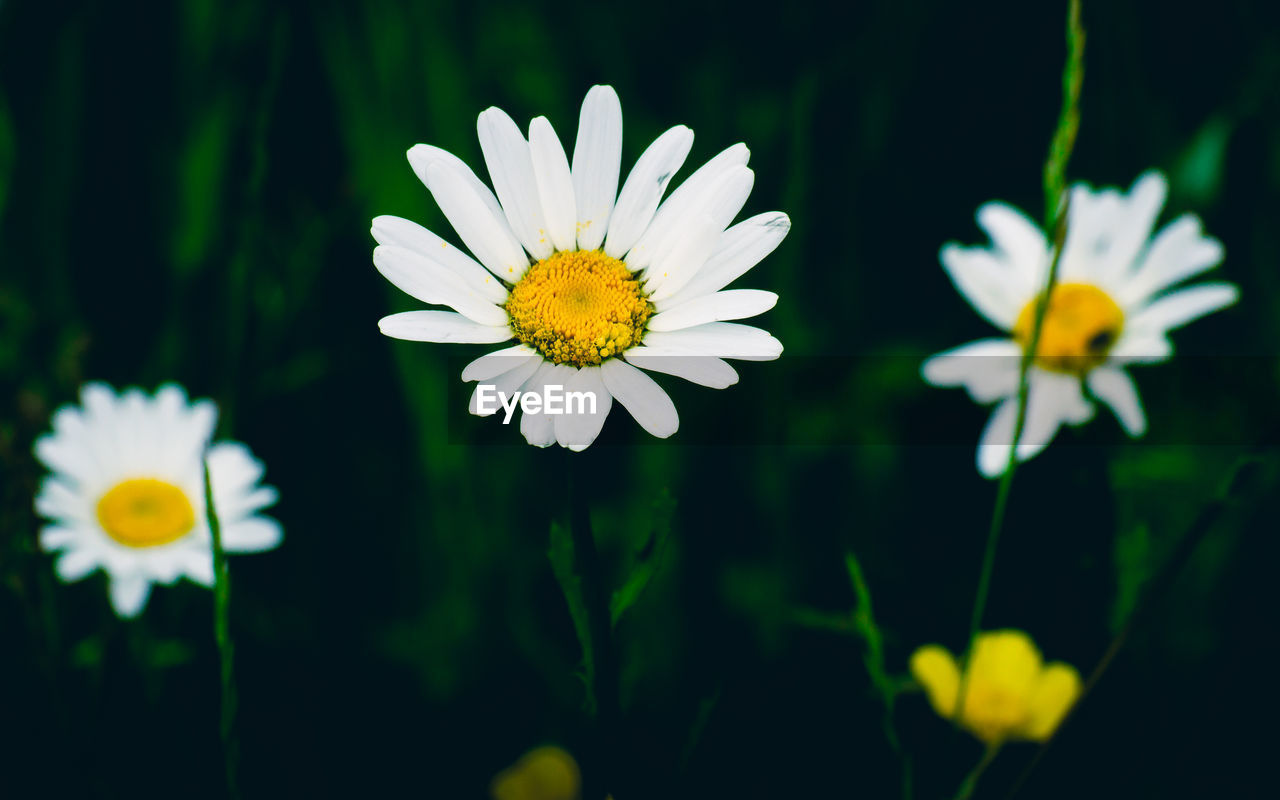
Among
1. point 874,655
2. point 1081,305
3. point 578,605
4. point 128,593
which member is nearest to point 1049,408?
point 1081,305

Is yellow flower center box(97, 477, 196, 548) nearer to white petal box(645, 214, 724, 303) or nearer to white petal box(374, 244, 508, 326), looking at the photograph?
white petal box(374, 244, 508, 326)

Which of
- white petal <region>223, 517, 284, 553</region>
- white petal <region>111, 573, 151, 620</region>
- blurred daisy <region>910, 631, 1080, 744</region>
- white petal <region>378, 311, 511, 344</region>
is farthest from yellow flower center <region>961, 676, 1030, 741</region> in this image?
white petal <region>111, 573, 151, 620</region>

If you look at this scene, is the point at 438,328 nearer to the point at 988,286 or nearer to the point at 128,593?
the point at 128,593

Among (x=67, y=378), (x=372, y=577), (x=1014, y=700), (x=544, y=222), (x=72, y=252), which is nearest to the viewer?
(x=544, y=222)

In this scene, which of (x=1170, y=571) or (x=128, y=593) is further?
(x=128, y=593)

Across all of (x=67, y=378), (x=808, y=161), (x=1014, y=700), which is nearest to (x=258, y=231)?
(x=67, y=378)

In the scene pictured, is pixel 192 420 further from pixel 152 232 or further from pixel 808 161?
pixel 808 161
